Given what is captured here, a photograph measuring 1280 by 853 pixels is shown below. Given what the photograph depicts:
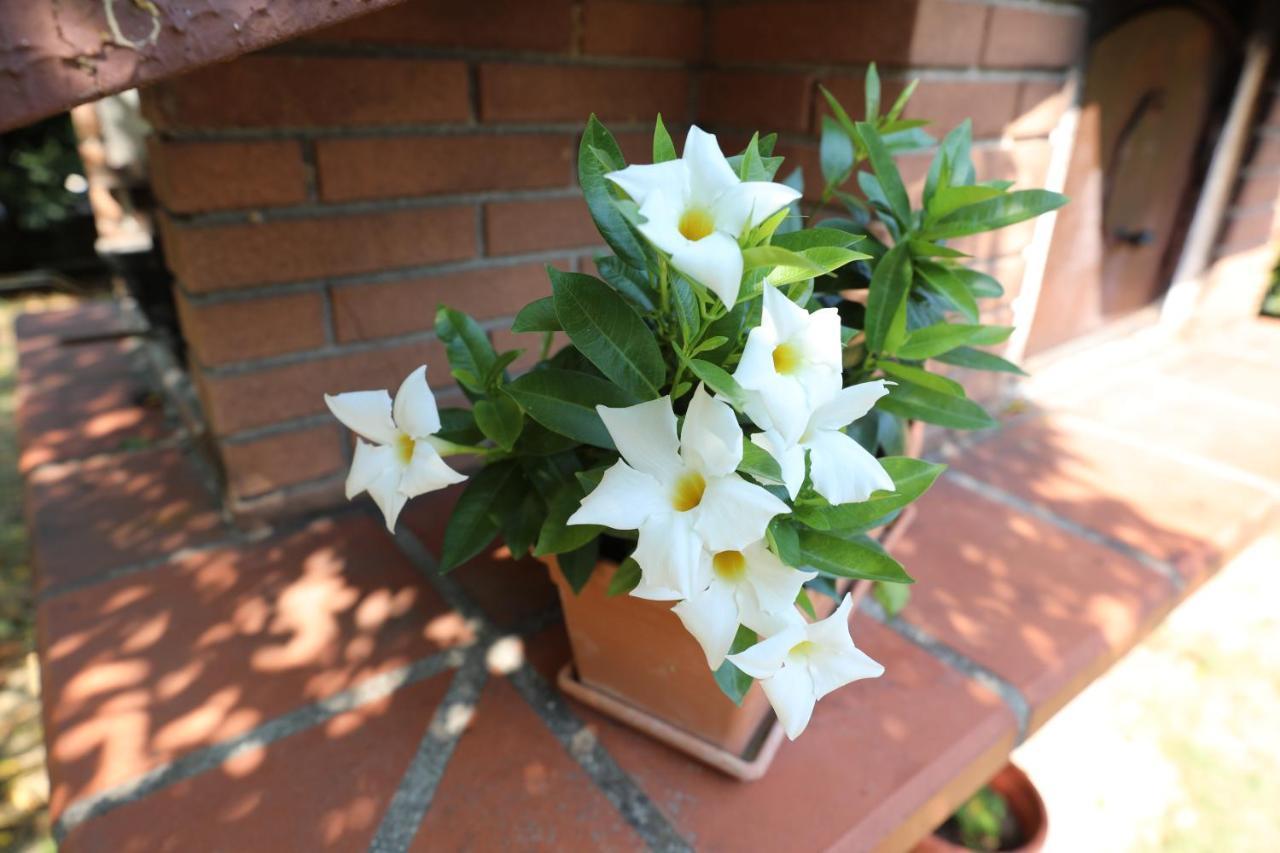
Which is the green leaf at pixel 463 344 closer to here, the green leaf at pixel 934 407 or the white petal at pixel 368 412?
the white petal at pixel 368 412

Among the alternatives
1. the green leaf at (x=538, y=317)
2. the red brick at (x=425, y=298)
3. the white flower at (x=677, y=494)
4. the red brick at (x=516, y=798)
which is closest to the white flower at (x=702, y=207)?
the white flower at (x=677, y=494)

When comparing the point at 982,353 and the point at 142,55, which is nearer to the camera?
the point at 142,55

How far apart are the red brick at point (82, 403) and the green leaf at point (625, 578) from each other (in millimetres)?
1517

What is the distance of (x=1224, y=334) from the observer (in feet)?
9.40

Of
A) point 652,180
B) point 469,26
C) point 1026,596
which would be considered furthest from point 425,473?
point 1026,596

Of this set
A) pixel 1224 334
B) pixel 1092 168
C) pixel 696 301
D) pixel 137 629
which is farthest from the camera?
pixel 1224 334

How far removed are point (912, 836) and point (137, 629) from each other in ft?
3.90

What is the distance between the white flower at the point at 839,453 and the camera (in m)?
0.67

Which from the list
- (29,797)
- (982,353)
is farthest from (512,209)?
(29,797)

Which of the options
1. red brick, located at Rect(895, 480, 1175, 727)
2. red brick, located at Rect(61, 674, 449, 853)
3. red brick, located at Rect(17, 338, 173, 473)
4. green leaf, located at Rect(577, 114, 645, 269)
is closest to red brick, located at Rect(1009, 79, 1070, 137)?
red brick, located at Rect(895, 480, 1175, 727)

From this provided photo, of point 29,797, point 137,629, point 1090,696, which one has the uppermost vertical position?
point 137,629

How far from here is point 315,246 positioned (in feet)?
4.48

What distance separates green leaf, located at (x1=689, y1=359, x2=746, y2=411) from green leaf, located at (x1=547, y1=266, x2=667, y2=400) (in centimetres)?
9

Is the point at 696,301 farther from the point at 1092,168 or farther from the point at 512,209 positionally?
the point at 1092,168
